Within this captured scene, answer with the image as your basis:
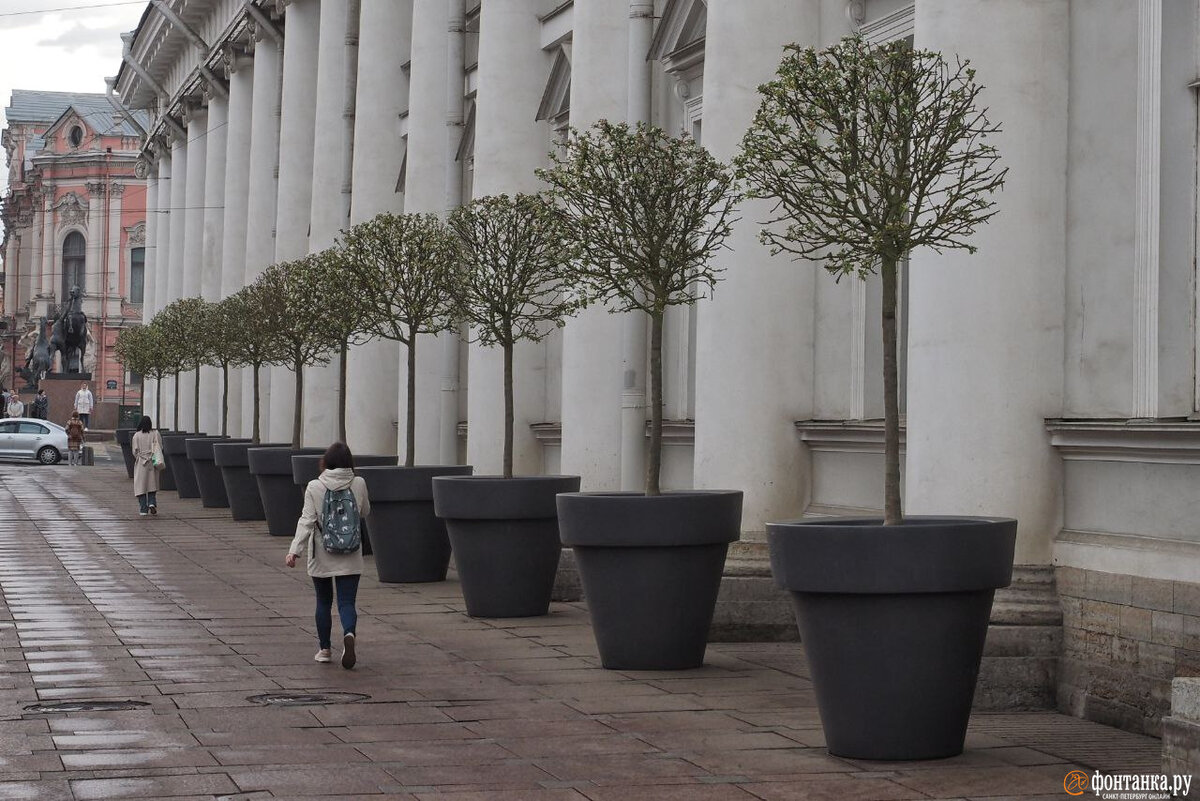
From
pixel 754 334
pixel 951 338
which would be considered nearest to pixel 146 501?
pixel 754 334

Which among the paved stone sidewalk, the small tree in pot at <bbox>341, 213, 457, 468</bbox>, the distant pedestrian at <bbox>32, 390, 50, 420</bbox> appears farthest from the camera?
the distant pedestrian at <bbox>32, 390, 50, 420</bbox>

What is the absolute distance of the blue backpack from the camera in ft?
37.6

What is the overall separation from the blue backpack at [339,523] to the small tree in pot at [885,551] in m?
4.06

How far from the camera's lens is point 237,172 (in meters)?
36.0

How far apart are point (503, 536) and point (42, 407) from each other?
57.2 metres

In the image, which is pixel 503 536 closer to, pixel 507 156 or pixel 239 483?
pixel 507 156

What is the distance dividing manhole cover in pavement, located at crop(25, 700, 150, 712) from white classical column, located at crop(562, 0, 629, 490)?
22.1 feet

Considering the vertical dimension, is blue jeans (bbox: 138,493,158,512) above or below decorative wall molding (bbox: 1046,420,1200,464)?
below

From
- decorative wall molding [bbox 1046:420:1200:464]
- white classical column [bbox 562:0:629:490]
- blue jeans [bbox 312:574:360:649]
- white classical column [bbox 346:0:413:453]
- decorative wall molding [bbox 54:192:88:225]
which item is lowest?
blue jeans [bbox 312:574:360:649]

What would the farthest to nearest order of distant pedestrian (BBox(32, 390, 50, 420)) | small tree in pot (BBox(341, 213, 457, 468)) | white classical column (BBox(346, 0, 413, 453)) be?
distant pedestrian (BBox(32, 390, 50, 420)) → white classical column (BBox(346, 0, 413, 453)) → small tree in pot (BBox(341, 213, 457, 468))

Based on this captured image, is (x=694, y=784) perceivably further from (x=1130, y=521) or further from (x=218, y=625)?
(x=218, y=625)

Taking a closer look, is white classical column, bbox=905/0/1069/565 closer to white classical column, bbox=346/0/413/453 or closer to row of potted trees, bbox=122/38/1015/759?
row of potted trees, bbox=122/38/1015/759

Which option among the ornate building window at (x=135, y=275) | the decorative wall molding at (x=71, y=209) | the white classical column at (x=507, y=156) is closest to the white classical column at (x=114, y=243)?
the ornate building window at (x=135, y=275)

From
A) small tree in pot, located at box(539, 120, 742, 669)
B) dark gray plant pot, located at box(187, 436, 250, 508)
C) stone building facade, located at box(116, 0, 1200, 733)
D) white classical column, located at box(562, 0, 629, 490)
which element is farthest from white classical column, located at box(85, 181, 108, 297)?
small tree in pot, located at box(539, 120, 742, 669)
